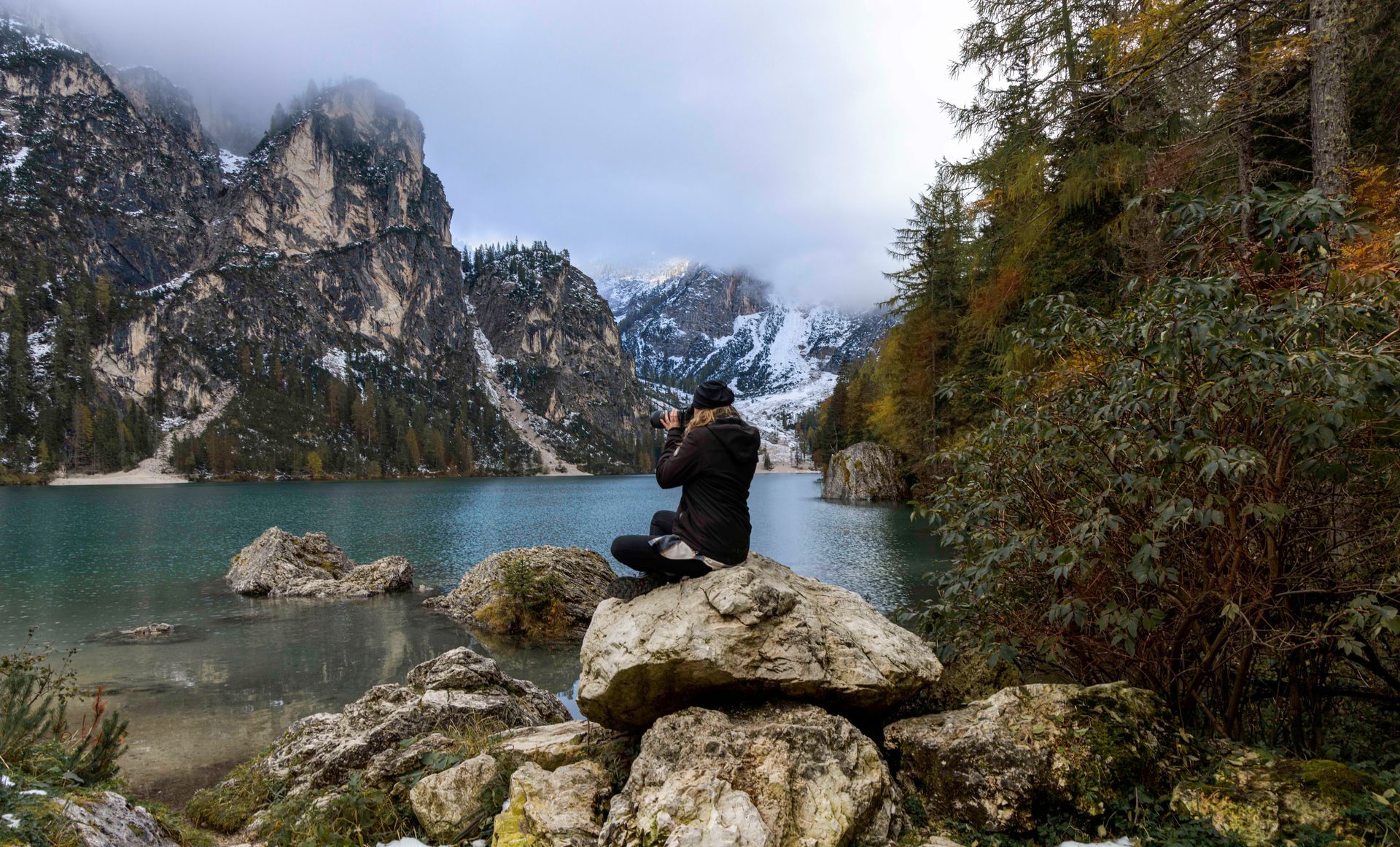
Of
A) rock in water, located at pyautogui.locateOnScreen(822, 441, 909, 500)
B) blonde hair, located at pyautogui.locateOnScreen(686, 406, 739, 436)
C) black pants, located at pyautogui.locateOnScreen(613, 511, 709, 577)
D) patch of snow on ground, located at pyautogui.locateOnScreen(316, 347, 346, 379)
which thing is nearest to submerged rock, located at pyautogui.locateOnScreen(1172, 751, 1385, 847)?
black pants, located at pyautogui.locateOnScreen(613, 511, 709, 577)

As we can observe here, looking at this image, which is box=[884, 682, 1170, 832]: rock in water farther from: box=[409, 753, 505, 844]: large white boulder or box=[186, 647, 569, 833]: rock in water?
box=[186, 647, 569, 833]: rock in water

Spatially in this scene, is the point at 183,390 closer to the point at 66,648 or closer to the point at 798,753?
the point at 66,648

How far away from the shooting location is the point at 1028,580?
5734 millimetres

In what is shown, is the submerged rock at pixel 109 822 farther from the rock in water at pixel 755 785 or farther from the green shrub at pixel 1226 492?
the green shrub at pixel 1226 492

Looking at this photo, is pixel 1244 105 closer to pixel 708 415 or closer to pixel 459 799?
pixel 708 415

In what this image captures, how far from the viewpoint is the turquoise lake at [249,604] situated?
32.3 ft

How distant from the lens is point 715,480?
5.20m

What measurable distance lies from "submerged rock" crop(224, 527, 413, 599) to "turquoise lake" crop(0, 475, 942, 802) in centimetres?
92

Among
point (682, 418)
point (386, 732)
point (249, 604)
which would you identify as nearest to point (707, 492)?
point (682, 418)

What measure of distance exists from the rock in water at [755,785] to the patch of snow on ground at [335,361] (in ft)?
636

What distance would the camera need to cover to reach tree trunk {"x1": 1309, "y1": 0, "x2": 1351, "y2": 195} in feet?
21.3

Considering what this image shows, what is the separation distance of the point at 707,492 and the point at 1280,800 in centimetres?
386

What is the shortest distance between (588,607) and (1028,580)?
12.1 m

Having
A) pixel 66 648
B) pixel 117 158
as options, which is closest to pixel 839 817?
pixel 66 648
